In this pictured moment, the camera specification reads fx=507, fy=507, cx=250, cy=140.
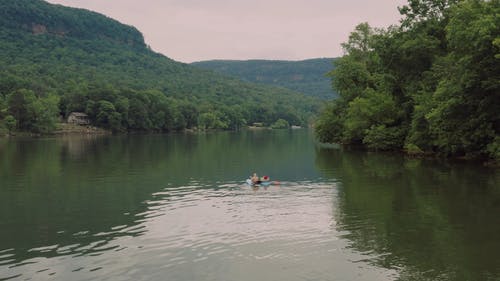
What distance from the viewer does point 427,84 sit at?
60406 mm

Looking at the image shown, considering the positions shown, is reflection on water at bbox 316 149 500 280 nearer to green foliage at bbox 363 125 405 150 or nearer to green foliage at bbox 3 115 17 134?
green foliage at bbox 363 125 405 150

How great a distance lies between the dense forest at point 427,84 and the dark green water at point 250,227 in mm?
→ 6688

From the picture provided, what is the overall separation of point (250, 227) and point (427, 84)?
1680 inches

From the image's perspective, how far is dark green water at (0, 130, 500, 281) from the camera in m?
18.2

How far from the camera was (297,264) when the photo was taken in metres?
18.6

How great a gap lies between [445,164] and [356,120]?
24.3 metres

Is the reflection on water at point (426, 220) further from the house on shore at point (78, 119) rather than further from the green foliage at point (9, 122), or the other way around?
the house on shore at point (78, 119)

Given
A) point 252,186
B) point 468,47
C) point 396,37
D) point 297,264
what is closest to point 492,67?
point 468,47

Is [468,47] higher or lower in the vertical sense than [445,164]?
higher

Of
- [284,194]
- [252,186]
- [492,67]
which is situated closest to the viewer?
[284,194]

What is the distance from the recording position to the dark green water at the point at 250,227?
715 inches

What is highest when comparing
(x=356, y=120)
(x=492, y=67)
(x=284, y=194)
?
(x=492, y=67)

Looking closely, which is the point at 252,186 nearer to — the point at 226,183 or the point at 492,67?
the point at 226,183

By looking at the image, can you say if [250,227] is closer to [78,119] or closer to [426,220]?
[426,220]
